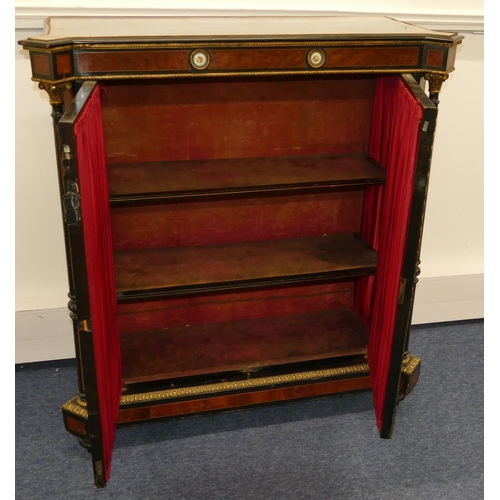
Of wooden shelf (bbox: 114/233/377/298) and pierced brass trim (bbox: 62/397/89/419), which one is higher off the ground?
wooden shelf (bbox: 114/233/377/298)

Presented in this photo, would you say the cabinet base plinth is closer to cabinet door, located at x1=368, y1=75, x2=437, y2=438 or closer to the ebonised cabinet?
the ebonised cabinet

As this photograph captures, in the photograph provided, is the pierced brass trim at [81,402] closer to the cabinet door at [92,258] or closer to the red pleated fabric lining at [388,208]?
the cabinet door at [92,258]

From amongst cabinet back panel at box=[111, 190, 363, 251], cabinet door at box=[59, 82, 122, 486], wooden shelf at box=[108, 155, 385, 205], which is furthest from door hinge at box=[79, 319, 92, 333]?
cabinet back panel at box=[111, 190, 363, 251]

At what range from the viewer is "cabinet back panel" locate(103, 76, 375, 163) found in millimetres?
1812

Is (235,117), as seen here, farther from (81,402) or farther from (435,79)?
(81,402)

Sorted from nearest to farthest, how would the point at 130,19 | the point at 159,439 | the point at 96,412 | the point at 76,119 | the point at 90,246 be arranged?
the point at 76,119 < the point at 90,246 < the point at 96,412 < the point at 130,19 < the point at 159,439

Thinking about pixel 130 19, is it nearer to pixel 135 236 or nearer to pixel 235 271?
pixel 135 236

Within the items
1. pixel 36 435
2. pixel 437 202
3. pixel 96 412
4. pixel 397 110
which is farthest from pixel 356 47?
pixel 36 435

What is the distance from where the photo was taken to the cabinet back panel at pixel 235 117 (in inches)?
71.4

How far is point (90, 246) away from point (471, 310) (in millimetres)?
1773

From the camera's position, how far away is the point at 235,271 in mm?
1867

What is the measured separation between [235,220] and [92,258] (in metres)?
0.69

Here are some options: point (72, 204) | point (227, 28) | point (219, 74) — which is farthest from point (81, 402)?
point (227, 28)

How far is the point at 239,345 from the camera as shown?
2055 millimetres
